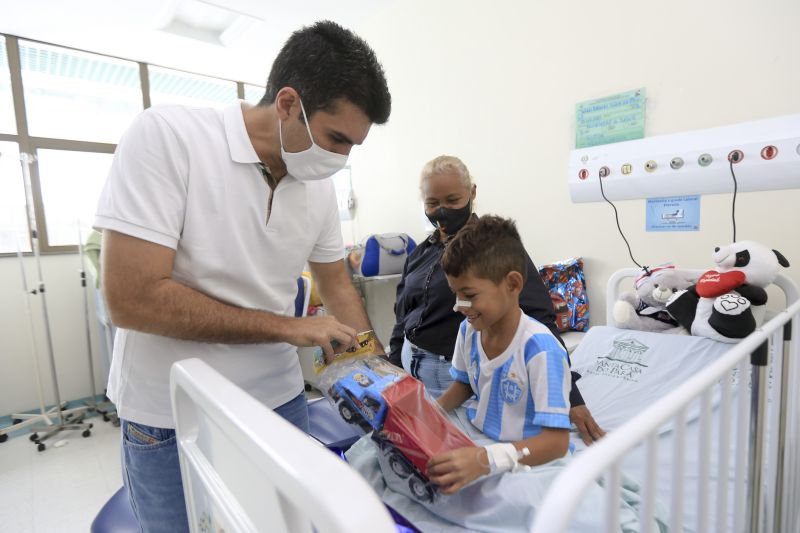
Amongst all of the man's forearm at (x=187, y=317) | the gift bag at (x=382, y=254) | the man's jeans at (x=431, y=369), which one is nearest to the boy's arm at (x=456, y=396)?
the man's jeans at (x=431, y=369)

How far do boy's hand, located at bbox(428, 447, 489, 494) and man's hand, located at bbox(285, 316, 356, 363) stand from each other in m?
0.30

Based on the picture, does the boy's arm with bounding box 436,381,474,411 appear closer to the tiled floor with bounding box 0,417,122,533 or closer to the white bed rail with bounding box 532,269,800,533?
the white bed rail with bounding box 532,269,800,533

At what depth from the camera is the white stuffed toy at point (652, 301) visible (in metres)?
1.91

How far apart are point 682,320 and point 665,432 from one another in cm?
65

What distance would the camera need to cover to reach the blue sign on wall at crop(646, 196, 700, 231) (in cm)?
205

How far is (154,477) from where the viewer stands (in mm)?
975

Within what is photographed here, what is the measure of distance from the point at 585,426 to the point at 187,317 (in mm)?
1095

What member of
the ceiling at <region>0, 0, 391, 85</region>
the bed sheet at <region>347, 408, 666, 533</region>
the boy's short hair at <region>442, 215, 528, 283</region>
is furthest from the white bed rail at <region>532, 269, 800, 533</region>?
the ceiling at <region>0, 0, 391, 85</region>

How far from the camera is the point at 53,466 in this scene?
283 centimetres

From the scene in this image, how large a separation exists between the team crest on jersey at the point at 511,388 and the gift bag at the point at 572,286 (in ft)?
4.32

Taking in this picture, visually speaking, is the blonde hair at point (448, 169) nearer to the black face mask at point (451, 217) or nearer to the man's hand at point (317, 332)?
the black face mask at point (451, 217)

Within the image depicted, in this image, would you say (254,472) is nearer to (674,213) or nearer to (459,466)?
(459,466)

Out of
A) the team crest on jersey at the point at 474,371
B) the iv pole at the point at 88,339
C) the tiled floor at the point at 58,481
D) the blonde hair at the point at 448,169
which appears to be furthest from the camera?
the iv pole at the point at 88,339

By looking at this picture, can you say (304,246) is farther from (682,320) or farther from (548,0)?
(548,0)
